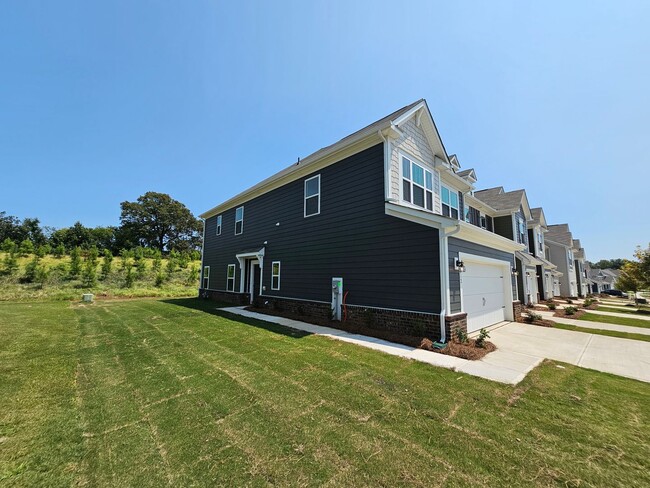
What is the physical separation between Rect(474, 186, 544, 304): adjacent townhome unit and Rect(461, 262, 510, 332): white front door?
256 inches

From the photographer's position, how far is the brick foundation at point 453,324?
6505 millimetres

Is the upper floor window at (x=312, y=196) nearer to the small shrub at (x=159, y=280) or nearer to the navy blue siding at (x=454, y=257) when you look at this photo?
the navy blue siding at (x=454, y=257)

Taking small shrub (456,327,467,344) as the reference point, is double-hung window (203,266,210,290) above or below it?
above

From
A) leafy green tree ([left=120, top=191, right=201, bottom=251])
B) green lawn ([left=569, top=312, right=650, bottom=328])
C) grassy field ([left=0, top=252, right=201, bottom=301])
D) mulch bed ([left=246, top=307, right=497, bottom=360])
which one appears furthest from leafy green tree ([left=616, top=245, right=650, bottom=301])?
leafy green tree ([left=120, top=191, right=201, bottom=251])

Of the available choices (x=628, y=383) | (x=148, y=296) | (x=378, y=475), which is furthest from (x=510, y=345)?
(x=148, y=296)

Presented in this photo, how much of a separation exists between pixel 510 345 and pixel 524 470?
18.1 feet

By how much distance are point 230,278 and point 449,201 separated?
13.0 meters

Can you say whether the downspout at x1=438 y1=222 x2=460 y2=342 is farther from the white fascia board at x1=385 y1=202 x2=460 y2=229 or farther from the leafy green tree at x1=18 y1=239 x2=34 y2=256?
the leafy green tree at x1=18 y1=239 x2=34 y2=256

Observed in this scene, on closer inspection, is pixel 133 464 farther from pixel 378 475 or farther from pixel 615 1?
pixel 615 1

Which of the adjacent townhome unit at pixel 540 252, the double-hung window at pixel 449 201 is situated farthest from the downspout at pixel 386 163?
the adjacent townhome unit at pixel 540 252

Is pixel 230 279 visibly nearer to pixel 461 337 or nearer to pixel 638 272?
pixel 461 337

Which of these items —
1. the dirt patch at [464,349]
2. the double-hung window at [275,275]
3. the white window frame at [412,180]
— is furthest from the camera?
the double-hung window at [275,275]

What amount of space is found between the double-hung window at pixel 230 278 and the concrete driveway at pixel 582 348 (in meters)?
13.4

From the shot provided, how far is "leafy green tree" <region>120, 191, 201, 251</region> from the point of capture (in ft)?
155
